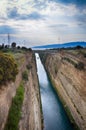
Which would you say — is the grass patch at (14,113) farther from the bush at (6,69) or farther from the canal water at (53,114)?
the canal water at (53,114)

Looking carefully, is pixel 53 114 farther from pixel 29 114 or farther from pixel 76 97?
pixel 29 114

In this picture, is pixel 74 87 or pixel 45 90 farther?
pixel 45 90

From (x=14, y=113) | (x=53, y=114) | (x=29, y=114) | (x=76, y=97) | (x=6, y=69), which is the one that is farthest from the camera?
(x=53, y=114)

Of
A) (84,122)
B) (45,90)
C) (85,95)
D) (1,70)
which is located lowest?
(45,90)

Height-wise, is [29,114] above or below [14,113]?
below

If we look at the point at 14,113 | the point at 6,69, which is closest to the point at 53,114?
the point at 6,69

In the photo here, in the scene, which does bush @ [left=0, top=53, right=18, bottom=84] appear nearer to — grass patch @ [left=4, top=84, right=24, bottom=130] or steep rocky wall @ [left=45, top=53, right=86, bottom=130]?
grass patch @ [left=4, top=84, right=24, bottom=130]

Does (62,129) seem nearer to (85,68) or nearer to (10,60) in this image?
(85,68)

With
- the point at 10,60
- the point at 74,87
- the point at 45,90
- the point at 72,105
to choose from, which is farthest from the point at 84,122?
the point at 45,90

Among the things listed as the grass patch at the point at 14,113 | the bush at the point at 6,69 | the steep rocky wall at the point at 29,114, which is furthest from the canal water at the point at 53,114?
the bush at the point at 6,69

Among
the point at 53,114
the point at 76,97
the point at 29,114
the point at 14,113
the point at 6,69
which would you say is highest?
the point at 6,69

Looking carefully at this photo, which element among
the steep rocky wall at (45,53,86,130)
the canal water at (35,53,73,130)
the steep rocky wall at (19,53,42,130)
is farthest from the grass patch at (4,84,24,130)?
the steep rocky wall at (45,53,86,130)
